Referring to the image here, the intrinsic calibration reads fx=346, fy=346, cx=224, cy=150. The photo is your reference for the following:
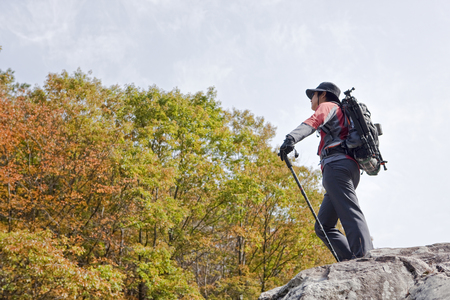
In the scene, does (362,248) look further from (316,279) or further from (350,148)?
(350,148)

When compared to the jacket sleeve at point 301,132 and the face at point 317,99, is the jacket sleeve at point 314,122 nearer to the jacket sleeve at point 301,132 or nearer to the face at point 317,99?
the jacket sleeve at point 301,132

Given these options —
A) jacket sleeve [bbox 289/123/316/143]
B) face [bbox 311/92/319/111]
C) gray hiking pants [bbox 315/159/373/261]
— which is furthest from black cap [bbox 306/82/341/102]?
gray hiking pants [bbox 315/159/373/261]

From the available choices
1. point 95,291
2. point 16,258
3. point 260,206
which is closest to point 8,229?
point 16,258

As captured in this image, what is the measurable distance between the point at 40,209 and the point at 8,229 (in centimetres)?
137

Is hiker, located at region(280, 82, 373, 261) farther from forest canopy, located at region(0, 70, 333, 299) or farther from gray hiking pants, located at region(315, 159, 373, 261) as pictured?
forest canopy, located at region(0, 70, 333, 299)

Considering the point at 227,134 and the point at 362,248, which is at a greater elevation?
the point at 227,134

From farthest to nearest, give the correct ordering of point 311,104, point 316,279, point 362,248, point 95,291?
point 95,291 < point 311,104 < point 362,248 < point 316,279

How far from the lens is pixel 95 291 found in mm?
10188

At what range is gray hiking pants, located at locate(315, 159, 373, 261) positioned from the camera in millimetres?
3016

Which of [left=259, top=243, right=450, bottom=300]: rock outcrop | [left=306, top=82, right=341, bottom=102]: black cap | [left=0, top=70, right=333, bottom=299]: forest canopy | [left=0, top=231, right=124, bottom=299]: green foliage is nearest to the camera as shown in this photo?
[left=259, top=243, right=450, bottom=300]: rock outcrop

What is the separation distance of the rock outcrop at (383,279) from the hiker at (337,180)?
0.41 metres

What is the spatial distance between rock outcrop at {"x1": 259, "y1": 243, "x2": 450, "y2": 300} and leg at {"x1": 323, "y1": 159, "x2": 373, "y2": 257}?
1.20 feet

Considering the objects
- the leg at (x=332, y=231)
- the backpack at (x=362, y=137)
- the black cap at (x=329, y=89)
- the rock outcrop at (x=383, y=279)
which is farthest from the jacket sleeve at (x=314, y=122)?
the rock outcrop at (x=383, y=279)

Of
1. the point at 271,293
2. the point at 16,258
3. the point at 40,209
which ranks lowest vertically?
the point at 271,293
